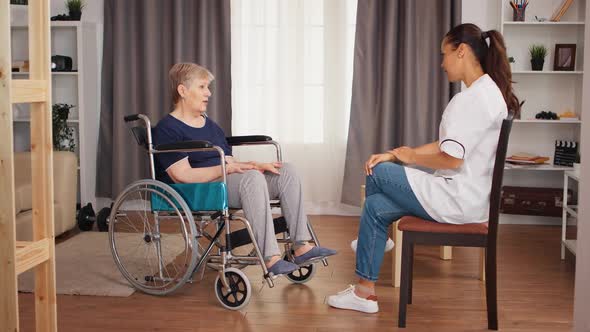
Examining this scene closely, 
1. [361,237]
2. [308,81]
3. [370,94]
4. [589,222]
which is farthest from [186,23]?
[589,222]

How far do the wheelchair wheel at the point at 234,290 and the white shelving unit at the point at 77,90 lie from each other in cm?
238

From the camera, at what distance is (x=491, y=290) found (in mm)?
→ 2916

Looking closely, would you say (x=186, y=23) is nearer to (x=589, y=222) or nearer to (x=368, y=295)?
(x=368, y=295)

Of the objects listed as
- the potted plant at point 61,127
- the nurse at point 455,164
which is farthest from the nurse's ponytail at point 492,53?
the potted plant at point 61,127

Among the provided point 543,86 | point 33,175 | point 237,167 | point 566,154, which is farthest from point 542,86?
point 33,175

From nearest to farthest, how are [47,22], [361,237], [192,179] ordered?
[47,22], [361,237], [192,179]

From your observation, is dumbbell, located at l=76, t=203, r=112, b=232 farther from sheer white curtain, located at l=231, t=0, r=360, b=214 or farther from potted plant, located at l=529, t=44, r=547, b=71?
potted plant, located at l=529, t=44, r=547, b=71

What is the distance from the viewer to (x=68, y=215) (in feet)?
15.2

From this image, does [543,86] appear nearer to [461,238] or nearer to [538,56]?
[538,56]

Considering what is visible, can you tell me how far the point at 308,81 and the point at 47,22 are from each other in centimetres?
352

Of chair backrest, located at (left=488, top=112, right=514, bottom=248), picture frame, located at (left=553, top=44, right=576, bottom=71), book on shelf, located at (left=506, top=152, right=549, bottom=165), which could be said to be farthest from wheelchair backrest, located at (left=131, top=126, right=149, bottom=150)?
picture frame, located at (left=553, top=44, right=576, bottom=71)

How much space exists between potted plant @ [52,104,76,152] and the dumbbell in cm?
60

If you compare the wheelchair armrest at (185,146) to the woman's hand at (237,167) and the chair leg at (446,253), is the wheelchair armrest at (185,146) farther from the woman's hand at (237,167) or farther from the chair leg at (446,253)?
the chair leg at (446,253)

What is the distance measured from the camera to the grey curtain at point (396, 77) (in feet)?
17.2
